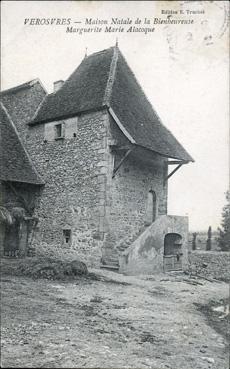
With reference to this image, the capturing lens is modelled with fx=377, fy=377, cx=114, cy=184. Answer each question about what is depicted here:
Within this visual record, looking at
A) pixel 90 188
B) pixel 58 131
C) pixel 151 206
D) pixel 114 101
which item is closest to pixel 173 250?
pixel 151 206

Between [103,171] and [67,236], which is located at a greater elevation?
[103,171]

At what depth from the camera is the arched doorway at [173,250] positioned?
1476 cm

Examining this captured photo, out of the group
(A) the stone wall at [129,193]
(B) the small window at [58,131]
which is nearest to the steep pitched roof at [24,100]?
(B) the small window at [58,131]

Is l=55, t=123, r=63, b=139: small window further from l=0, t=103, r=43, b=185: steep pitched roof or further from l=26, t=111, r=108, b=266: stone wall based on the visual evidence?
l=0, t=103, r=43, b=185: steep pitched roof

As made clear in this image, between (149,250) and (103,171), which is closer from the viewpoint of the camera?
(103,171)

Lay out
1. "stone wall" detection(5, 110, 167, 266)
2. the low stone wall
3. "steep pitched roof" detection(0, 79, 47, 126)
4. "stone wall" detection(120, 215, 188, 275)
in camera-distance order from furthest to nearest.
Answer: "steep pitched roof" detection(0, 79, 47, 126) < the low stone wall < "stone wall" detection(5, 110, 167, 266) < "stone wall" detection(120, 215, 188, 275)

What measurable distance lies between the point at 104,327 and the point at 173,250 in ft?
31.0

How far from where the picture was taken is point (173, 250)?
15.5 m

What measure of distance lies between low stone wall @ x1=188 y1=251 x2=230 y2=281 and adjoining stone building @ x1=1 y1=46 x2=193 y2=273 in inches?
45.7

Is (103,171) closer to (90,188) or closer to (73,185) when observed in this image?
(90,188)

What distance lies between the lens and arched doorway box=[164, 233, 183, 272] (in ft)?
48.4

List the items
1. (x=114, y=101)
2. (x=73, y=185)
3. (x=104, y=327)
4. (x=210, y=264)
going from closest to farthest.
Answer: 1. (x=104, y=327)
2. (x=114, y=101)
3. (x=73, y=185)
4. (x=210, y=264)

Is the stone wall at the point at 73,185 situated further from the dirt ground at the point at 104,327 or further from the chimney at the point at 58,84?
the dirt ground at the point at 104,327

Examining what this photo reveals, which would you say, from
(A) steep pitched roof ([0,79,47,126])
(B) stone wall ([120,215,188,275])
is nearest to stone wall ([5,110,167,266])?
(B) stone wall ([120,215,188,275])
